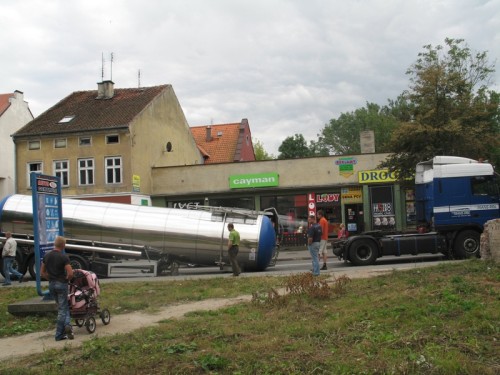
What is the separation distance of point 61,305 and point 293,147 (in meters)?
64.7

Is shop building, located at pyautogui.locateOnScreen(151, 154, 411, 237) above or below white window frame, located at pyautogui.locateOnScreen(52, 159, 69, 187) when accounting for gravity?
below

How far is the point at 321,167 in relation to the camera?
31.4 meters

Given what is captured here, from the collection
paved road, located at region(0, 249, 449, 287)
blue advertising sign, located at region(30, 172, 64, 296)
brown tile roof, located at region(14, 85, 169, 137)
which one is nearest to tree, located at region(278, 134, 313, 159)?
brown tile roof, located at region(14, 85, 169, 137)

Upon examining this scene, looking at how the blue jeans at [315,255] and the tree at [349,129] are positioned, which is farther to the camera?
the tree at [349,129]

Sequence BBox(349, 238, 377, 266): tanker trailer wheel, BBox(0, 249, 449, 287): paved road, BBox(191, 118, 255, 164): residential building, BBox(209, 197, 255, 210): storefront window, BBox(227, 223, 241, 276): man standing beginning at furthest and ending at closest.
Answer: BBox(191, 118, 255, 164): residential building
BBox(209, 197, 255, 210): storefront window
BBox(349, 238, 377, 266): tanker trailer wheel
BBox(227, 223, 241, 276): man standing
BBox(0, 249, 449, 287): paved road

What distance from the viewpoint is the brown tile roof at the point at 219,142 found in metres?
46.6

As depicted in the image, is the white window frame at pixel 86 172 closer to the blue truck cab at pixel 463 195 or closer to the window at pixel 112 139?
the window at pixel 112 139

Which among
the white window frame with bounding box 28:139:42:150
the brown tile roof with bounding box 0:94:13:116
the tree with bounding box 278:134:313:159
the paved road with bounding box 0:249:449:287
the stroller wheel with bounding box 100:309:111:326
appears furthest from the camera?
the tree with bounding box 278:134:313:159

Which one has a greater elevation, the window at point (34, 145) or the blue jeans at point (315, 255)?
the window at point (34, 145)

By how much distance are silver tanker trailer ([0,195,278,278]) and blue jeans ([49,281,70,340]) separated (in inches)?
379

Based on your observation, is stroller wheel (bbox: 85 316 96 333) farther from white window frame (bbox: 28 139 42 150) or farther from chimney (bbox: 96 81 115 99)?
chimney (bbox: 96 81 115 99)

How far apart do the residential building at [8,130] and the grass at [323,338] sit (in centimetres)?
3490

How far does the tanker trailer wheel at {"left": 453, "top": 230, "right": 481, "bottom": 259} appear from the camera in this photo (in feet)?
56.1

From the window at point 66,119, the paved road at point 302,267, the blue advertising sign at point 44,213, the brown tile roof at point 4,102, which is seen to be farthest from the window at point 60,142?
the blue advertising sign at point 44,213
